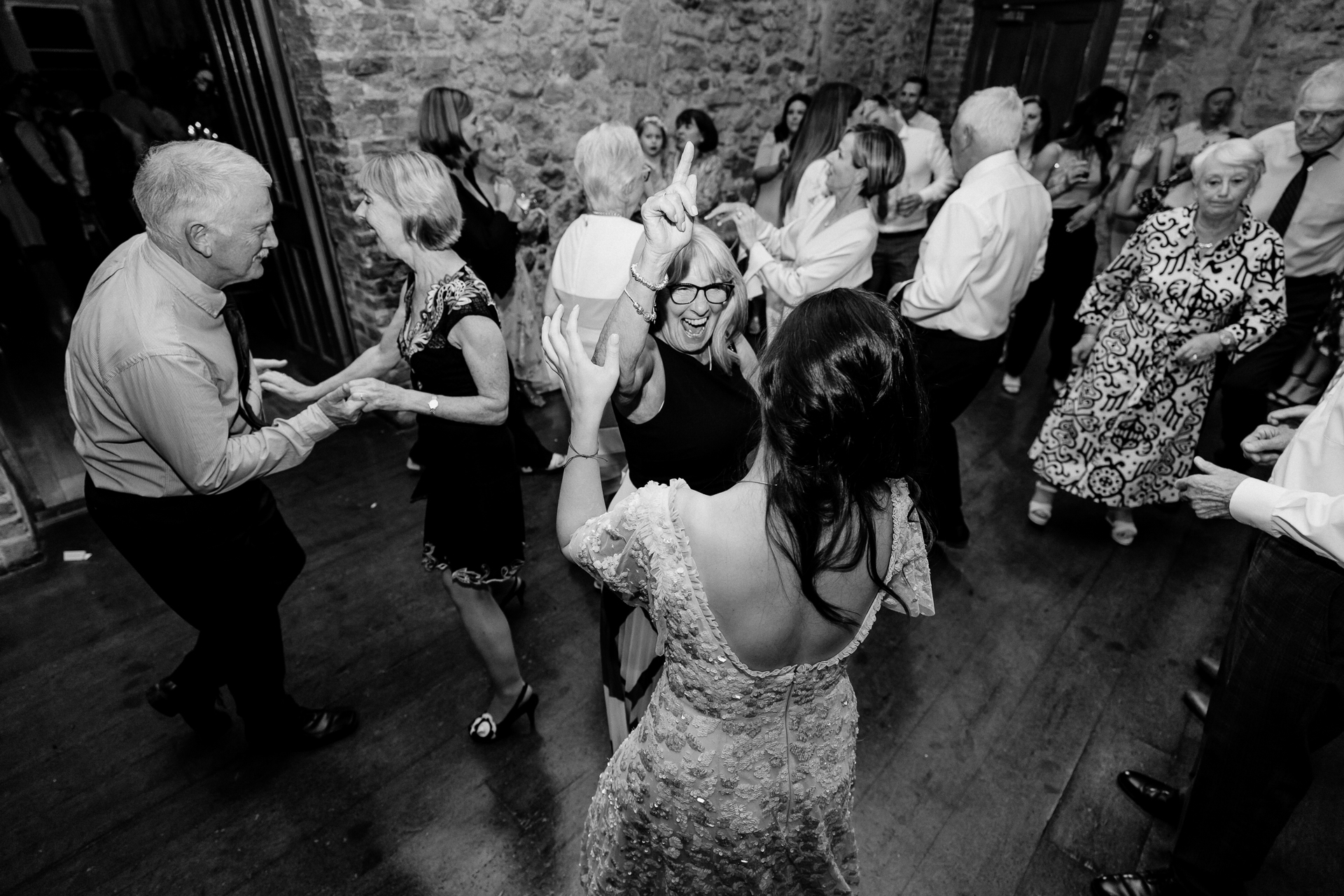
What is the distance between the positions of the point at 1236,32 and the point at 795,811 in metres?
7.69

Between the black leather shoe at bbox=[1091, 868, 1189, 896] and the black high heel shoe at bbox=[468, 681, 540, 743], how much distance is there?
1.69 metres

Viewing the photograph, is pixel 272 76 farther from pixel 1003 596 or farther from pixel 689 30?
pixel 1003 596

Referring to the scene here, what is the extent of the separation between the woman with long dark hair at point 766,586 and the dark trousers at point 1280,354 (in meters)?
3.22

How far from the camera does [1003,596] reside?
303cm

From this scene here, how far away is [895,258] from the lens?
4.55 metres

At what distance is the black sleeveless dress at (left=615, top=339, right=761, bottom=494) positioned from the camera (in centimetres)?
177

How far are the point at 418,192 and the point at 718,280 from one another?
826mm

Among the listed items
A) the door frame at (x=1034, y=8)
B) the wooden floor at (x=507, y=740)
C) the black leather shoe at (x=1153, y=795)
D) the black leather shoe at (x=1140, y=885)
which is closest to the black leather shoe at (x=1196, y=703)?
the wooden floor at (x=507, y=740)

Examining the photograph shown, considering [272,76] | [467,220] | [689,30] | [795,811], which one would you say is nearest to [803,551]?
[795,811]

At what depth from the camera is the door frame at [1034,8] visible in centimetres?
646

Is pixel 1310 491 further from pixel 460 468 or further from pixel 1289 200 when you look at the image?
pixel 1289 200

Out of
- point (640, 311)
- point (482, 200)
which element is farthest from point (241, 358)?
point (482, 200)

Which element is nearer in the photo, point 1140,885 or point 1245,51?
point 1140,885

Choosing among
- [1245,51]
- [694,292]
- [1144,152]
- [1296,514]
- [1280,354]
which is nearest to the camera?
[1296,514]
